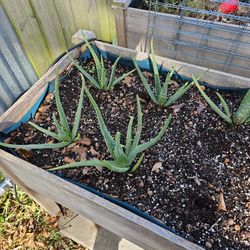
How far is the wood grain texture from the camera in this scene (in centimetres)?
153

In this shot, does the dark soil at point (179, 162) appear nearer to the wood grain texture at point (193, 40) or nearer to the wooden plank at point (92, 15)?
the wood grain texture at point (193, 40)

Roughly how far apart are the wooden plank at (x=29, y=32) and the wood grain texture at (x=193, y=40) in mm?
507

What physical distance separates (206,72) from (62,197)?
2.87 feet

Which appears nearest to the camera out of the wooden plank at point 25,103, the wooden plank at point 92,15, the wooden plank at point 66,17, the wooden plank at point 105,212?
the wooden plank at point 105,212

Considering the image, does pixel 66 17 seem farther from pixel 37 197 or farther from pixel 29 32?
pixel 37 197

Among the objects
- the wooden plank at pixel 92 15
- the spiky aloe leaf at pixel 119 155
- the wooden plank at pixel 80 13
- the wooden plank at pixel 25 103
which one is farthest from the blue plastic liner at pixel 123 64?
the wooden plank at pixel 92 15

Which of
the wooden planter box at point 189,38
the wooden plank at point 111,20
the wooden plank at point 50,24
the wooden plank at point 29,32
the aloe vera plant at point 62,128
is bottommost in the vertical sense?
the aloe vera plant at point 62,128

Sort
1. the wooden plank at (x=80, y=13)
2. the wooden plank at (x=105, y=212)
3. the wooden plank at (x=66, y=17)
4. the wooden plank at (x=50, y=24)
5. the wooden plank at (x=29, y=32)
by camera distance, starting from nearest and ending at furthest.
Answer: the wooden plank at (x=105, y=212) → the wooden plank at (x=29, y=32) → the wooden plank at (x=50, y=24) → the wooden plank at (x=66, y=17) → the wooden plank at (x=80, y=13)

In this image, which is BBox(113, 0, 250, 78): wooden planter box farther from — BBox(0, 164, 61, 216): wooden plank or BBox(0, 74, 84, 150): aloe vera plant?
BBox(0, 164, 61, 216): wooden plank

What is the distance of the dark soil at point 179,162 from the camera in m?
0.97

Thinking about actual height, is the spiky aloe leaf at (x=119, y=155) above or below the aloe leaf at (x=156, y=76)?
below

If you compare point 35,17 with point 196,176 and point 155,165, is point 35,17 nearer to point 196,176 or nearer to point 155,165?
point 155,165

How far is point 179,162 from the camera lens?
3.61 feet

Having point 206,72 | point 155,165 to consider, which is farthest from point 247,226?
point 206,72
